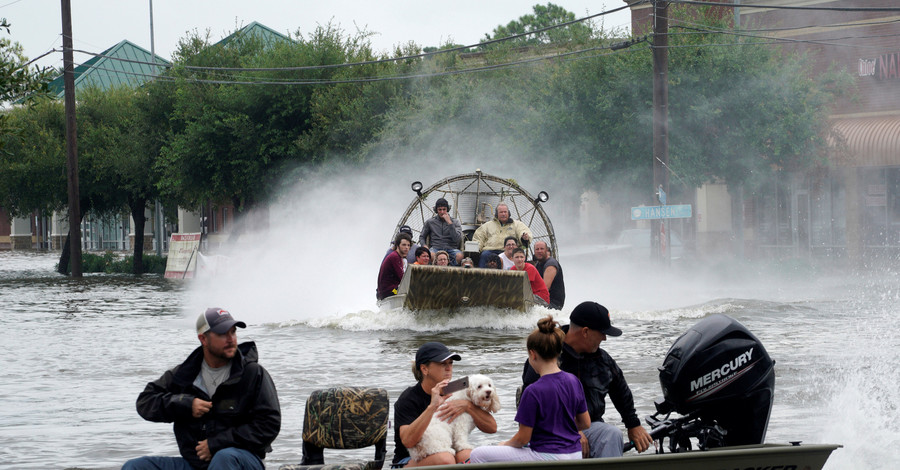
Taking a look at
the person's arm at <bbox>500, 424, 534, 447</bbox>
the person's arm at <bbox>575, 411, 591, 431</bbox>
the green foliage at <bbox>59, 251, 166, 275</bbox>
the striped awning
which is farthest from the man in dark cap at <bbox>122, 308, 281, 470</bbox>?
the green foliage at <bbox>59, 251, 166, 275</bbox>

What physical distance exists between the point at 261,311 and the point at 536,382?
18.5m

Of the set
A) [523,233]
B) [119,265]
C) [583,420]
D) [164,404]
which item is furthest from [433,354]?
[119,265]

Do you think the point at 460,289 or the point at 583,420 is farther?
the point at 460,289

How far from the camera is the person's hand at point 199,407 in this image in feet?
18.4

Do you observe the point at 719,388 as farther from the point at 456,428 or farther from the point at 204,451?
the point at 204,451

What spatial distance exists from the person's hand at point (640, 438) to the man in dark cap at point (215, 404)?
6.61 feet

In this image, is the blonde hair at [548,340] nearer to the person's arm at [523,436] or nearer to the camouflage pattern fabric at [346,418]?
the person's arm at [523,436]

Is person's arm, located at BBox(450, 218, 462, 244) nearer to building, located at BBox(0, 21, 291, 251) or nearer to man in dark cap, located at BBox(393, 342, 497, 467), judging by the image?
man in dark cap, located at BBox(393, 342, 497, 467)

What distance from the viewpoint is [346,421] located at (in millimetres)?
6023

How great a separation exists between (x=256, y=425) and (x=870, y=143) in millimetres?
30502

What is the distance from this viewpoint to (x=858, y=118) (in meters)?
35.2

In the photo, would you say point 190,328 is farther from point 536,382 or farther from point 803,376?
point 536,382

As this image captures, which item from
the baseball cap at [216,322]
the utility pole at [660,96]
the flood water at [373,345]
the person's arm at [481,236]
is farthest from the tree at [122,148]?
the baseball cap at [216,322]

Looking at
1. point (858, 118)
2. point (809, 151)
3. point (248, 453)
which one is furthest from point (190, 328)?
point (858, 118)
